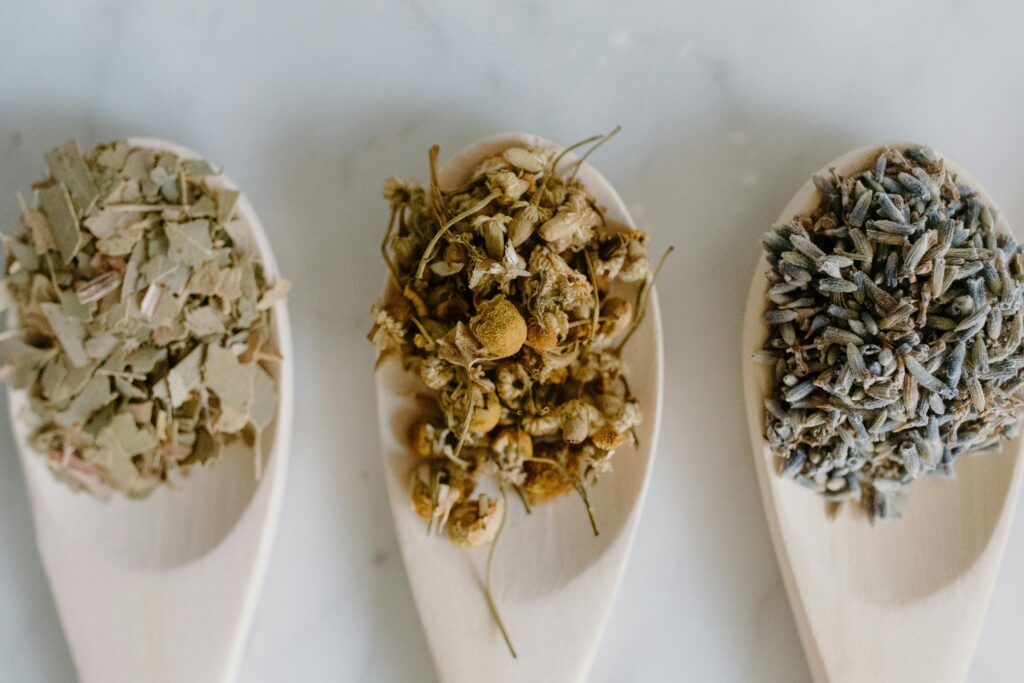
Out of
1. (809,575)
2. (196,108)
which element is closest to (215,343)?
(196,108)

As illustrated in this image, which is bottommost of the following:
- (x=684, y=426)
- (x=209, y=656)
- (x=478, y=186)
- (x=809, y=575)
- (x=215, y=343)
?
(x=209, y=656)

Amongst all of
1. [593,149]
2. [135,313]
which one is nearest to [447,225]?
[593,149]

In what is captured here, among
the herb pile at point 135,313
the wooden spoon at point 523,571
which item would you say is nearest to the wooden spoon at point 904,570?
the wooden spoon at point 523,571

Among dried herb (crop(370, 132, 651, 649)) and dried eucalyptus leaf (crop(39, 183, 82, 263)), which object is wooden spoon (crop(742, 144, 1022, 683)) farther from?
dried eucalyptus leaf (crop(39, 183, 82, 263))

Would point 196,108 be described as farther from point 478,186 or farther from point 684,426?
point 684,426

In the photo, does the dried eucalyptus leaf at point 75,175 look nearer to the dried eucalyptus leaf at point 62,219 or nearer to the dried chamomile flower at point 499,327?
the dried eucalyptus leaf at point 62,219

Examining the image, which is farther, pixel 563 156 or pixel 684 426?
pixel 684 426
